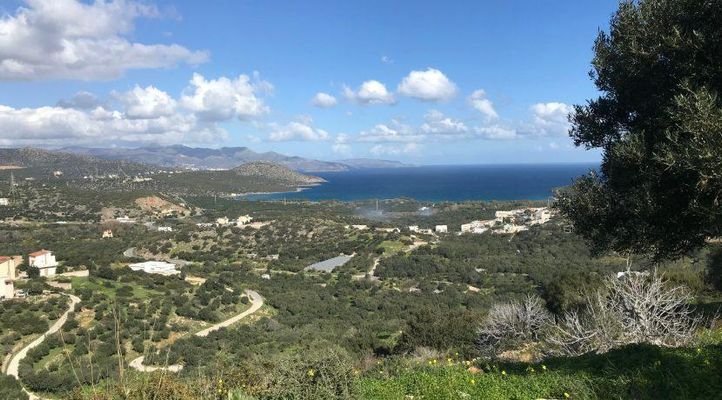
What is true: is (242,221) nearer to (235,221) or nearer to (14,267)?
(235,221)

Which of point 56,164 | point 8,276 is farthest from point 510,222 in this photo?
point 56,164

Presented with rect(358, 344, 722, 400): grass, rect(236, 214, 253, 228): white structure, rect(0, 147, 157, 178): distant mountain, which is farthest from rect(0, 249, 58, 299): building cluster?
rect(0, 147, 157, 178): distant mountain

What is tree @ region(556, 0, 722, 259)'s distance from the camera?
512 cm

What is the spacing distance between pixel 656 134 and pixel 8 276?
35.6m

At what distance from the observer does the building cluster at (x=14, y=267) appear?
2740 cm

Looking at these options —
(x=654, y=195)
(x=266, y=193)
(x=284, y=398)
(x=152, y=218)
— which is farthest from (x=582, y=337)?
(x=266, y=193)

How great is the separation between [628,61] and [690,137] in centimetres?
166

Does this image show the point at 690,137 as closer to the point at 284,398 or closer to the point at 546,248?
the point at 284,398

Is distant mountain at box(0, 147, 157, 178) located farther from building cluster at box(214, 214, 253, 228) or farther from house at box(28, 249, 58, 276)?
house at box(28, 249, 58, 276)

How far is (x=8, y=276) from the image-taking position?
99.5ft

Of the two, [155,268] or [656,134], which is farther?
[155,268]

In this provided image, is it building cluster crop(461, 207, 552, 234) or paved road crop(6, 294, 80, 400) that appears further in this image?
building cluster crop(461, 207, 552, 234)

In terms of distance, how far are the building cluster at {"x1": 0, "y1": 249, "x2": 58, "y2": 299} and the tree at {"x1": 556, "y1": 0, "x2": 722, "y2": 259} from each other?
30623 mm

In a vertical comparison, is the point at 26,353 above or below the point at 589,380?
below
